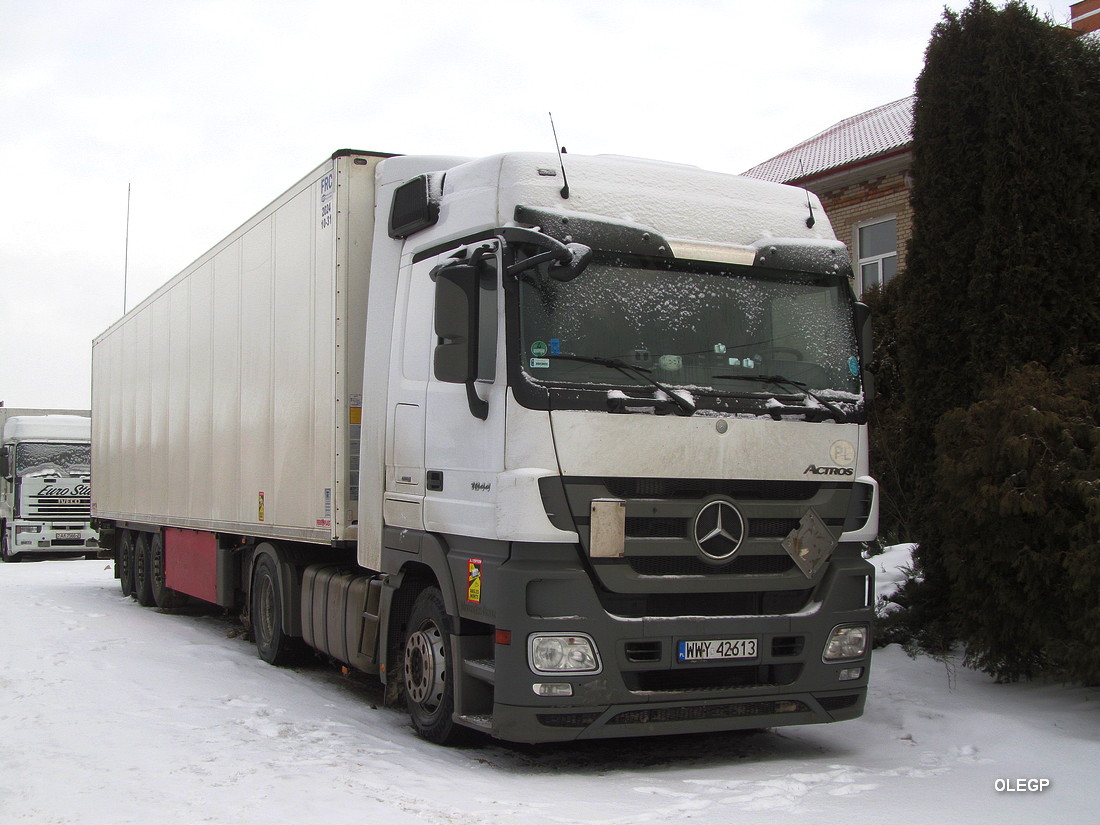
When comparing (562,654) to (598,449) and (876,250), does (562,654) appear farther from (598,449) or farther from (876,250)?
(876,250)

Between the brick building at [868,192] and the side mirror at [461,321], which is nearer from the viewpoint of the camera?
the side mirror at [461,321]

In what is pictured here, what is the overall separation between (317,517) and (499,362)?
2.92 m

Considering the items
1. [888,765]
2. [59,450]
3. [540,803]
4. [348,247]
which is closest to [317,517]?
[348,247]

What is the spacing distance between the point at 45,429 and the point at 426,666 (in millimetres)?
24585

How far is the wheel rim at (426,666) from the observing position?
6633 millimetres

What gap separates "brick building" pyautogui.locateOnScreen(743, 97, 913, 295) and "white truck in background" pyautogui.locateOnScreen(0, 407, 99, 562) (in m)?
17.8

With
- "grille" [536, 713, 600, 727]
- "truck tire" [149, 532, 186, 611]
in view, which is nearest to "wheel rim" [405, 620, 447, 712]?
"grille" [536, 713, 600, 727]

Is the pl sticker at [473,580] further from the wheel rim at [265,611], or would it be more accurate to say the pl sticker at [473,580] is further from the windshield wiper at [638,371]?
the wheel rim at [265,611]

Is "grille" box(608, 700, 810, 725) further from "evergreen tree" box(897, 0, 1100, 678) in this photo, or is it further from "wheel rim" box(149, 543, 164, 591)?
"wheel rim" box(149, 543, 164, 591)

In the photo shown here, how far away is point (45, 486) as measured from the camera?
27922 millimetres

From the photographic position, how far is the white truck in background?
91.3 ft

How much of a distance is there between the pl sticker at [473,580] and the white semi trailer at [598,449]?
3 cm

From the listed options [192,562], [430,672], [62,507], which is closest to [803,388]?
[430,672]

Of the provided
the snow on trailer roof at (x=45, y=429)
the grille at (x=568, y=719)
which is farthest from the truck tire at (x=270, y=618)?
the snow on trailer roof at (x=45, y=429)
